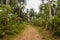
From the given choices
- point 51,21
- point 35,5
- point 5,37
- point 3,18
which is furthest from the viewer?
point 35,5

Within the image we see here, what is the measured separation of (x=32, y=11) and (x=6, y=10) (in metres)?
31.2

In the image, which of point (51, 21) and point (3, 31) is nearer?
point (3, 31)

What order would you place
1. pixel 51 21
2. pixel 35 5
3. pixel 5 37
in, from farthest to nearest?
pixel 35 5 < pixel 51 21 < pixel 5 37

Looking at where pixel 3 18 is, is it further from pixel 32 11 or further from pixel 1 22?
pixel 32 11

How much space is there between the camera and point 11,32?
632 inches

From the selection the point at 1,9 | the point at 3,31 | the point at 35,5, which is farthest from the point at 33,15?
the point at 3,31

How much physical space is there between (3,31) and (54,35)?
5221 mm

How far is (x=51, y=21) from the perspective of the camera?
17.2 m

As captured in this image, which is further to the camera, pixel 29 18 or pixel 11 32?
pixel 29 18

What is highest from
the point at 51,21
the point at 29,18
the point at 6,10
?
the point at 6,10

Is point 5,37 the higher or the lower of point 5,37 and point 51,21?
the lower

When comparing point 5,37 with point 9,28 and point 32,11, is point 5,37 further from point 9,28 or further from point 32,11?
point 32,11

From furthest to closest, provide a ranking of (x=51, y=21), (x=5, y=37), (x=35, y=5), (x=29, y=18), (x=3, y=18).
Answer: (x=35, y=5), (x=29, y=18), (x=51, y=21), (x=3, y=18), (x=5, y=37)

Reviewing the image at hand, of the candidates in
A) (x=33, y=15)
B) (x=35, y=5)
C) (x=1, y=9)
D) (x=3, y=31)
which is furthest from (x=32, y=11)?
(x=3, y=31)
